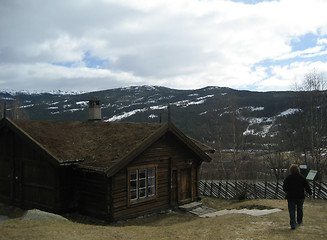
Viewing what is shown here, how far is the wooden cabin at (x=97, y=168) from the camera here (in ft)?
42.0

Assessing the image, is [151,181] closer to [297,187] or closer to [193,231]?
[193,231]

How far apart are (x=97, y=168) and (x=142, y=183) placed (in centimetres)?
278

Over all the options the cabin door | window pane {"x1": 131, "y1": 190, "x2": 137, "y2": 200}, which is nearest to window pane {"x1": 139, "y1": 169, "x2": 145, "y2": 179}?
window pane {"x1": 131, "y1": 190, "x2": 137, "y2": 200}

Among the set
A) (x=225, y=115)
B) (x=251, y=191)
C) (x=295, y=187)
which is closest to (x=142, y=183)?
(x=295, y=187)

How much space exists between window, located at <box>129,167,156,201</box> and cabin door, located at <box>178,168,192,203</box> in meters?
2.25

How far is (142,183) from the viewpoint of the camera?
1412cm

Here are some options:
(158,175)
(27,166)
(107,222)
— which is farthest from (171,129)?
(27,166)

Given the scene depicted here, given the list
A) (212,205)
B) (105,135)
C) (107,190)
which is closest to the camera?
(107,190)

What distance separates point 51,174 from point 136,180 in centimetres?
390

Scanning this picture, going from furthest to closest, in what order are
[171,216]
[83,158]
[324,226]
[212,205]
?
[212,205], [171,216], [83,158], [324,226]

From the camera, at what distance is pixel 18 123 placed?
48.2 feet

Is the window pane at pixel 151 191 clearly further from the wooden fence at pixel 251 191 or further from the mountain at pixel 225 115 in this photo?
the mountain at pixel 225 115

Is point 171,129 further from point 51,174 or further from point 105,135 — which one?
point 51,174

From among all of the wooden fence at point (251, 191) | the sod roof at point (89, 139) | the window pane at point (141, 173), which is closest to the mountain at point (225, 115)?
the wooden fence at point (251, 191)
